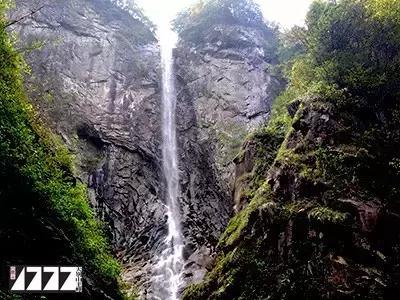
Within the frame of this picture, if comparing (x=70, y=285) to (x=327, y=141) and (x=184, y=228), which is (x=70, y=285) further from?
(x=184, y=228)

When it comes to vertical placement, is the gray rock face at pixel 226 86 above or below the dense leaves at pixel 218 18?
below

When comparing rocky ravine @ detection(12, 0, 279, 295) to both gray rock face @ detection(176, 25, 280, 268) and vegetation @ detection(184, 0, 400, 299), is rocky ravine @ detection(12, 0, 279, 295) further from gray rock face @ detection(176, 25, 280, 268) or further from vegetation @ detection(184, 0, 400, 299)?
vegetation @ detection(184, 0, 400, 299)

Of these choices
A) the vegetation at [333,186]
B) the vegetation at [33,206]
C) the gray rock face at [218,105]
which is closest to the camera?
the vegetation at [33,206]

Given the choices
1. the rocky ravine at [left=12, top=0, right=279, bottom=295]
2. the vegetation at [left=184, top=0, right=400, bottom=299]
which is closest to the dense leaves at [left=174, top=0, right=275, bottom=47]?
the rocky ravine at [left=12, top=0, right=279, bottom=295]

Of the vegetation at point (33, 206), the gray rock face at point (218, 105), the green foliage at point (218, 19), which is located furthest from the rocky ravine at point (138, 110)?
the vegetation at point (33, 206)

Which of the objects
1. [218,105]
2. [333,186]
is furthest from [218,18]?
[333,186]

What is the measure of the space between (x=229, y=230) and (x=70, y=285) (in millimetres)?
10176

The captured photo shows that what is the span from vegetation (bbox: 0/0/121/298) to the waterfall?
452 centimetres

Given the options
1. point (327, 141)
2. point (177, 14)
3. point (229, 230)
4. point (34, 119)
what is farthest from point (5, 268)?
point (177, 14)

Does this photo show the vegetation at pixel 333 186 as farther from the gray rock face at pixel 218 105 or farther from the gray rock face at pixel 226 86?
the gray rock face at pixel 226 86

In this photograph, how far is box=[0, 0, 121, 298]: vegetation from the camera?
8.73 meters

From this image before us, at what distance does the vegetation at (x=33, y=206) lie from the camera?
8727 millimetres

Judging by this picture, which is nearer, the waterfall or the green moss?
the green moss

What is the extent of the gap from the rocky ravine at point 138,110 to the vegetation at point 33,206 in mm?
5763
